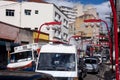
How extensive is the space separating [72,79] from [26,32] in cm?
3122

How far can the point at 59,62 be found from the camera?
17641 mm

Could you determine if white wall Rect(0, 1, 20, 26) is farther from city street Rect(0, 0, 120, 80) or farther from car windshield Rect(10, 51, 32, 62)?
car windshield Rect(10, 51, 32, 62)

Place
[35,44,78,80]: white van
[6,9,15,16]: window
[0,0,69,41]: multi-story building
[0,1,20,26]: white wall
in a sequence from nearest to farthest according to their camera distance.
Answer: [35,44,78,80]: white van, [0,1,20,26]: white wall, [0,0,69,41]: multi-story building, [6,9,15,16]: window

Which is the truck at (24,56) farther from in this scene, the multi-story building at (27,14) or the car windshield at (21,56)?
the multi-story building at (27,14)

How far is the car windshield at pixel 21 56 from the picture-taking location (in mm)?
28188

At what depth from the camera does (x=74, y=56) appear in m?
18.0

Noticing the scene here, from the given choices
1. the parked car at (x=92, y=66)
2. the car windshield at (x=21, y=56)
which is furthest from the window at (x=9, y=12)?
the car windshield at (x=21, y=56)

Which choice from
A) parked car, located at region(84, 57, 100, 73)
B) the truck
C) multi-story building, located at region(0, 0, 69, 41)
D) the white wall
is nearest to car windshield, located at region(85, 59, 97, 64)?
parked car, located at region(84, 57, 100, 73)

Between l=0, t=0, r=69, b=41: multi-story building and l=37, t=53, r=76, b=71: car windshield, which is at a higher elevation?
l=0, t=0, r=69, b=41: multi-story building

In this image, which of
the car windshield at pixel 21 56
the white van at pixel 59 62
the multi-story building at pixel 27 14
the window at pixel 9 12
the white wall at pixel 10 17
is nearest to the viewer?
the white van at pixel 59 62

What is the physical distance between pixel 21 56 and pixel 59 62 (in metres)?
11.5

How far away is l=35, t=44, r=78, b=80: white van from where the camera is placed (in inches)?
667

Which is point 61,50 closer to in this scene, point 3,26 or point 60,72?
point 60,72

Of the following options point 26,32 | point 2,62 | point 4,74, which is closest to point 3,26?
point 2,62
